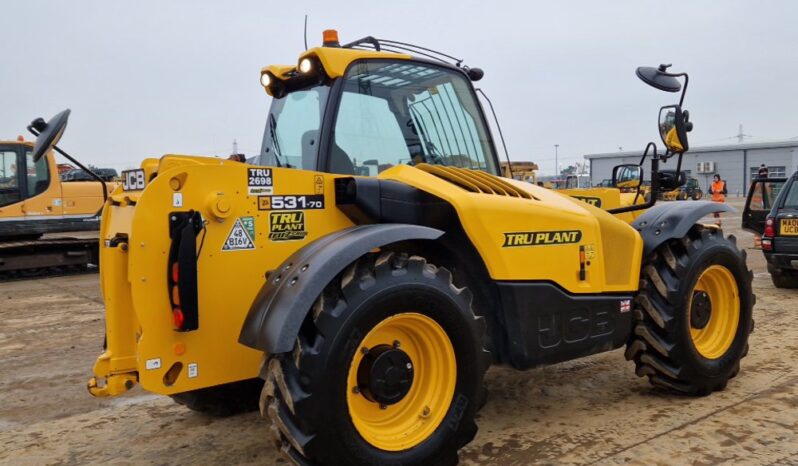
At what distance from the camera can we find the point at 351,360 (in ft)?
9.63

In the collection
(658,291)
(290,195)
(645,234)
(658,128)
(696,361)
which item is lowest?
(696,361)

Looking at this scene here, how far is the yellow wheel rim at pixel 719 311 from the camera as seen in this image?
4.69 meters

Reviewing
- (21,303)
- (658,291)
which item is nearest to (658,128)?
(658,291)

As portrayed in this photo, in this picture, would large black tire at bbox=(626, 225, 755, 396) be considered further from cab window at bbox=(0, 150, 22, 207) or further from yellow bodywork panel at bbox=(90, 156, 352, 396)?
cab window at bbox=(0, 150, 22, 207)

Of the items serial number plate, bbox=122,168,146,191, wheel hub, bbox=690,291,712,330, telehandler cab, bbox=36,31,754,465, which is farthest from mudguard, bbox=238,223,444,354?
wheel hub, bbox=690,291,712,330

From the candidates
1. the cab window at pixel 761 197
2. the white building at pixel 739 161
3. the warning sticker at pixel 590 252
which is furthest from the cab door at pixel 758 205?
the white building at pixel 739 161

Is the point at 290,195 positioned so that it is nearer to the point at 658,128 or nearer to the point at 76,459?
the point at 76,459

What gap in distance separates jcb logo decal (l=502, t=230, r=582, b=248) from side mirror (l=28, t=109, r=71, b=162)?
235 centimetres

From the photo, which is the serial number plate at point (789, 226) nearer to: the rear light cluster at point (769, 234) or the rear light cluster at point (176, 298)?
the rear light cluster at point (769, 234)

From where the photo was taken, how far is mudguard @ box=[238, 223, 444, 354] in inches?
110

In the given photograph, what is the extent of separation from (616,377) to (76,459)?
372 cm

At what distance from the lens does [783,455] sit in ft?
11.5

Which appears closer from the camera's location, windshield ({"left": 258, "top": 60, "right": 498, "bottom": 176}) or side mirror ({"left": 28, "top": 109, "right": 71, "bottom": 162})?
side mirror ({"left": 28, "top": 109, "right": 71, "bottom": 162})

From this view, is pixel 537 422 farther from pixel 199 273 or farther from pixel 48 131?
pixel 48 131
